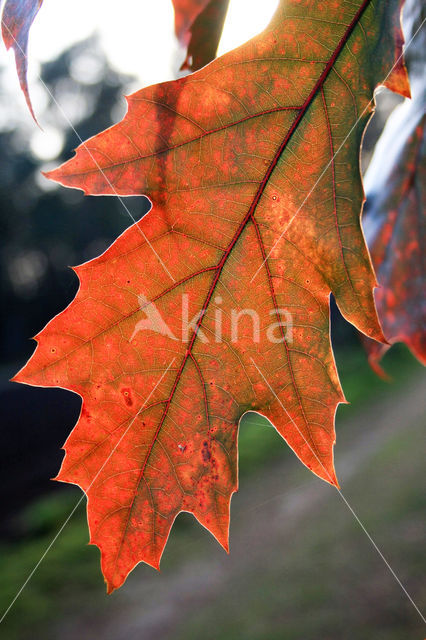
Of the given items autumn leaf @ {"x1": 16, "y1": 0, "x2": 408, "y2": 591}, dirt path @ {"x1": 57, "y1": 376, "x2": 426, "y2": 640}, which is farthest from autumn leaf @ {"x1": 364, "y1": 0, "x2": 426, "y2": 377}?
dirt path @ {"x1": 57, "y1": 376, "x2": 426, "y2": 640}

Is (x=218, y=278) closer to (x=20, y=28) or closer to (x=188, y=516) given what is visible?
(x=20, y=28)

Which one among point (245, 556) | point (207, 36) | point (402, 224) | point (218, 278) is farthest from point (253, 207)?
point (245, 556)

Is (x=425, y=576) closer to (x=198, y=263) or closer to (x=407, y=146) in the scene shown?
(x=407, y=146)

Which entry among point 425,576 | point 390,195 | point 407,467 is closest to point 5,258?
point 407,467

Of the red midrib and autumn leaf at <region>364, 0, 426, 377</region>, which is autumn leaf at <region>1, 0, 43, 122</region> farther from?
autumn leaf at <region>364, 0, 426, 377</region>

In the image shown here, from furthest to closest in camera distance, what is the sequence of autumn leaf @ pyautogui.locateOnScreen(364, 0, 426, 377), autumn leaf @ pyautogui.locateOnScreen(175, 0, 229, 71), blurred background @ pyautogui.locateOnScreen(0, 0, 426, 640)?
blurred background @ pyautogui.locateOnScreen(0, 0, 426, 640) → autumn leaf @ pyautogui.locateOnScreen(364, 0, 426, 377) → autumn leaf @ pyautogui.locateOnScreen(175, 0, 229, 71)
